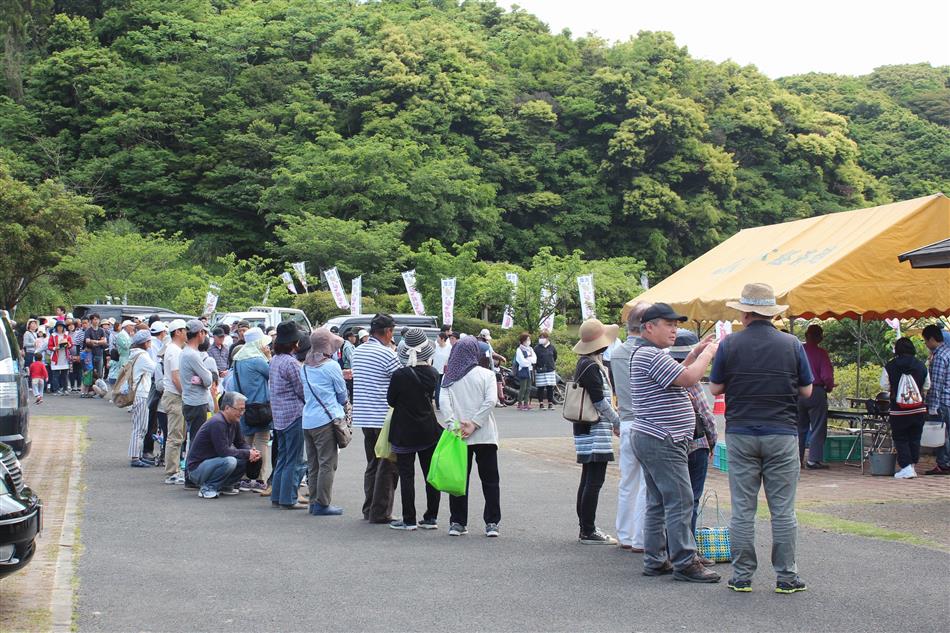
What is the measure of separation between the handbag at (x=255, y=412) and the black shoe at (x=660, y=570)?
17.6 feet

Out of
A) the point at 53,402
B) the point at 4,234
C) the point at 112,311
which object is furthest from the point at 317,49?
the point at 53,402

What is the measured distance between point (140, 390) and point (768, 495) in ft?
31.0

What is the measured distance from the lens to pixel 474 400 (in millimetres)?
8703

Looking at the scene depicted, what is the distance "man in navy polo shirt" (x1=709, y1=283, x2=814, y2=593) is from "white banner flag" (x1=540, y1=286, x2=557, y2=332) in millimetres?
25919

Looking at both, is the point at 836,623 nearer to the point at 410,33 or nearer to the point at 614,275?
the point at 614,275

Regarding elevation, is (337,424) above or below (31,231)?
below

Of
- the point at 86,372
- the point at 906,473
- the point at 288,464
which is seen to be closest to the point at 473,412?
the point at 288,464

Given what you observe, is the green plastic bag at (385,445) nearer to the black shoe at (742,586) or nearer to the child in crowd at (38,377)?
the black shoe at (742,586)

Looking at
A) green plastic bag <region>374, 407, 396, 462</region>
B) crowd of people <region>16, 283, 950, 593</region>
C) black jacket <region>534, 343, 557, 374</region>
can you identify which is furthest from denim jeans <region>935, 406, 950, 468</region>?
black jacket <region>534, 343, 557, 374</region>

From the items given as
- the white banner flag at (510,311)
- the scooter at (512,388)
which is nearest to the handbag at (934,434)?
the scooter at (512,388)

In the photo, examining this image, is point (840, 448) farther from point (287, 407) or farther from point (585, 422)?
point (287, 407)

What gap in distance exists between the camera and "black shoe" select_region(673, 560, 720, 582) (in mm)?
6844

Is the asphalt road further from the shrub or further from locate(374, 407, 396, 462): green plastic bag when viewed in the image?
the shrub

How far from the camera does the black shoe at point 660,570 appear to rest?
23.4 ft
